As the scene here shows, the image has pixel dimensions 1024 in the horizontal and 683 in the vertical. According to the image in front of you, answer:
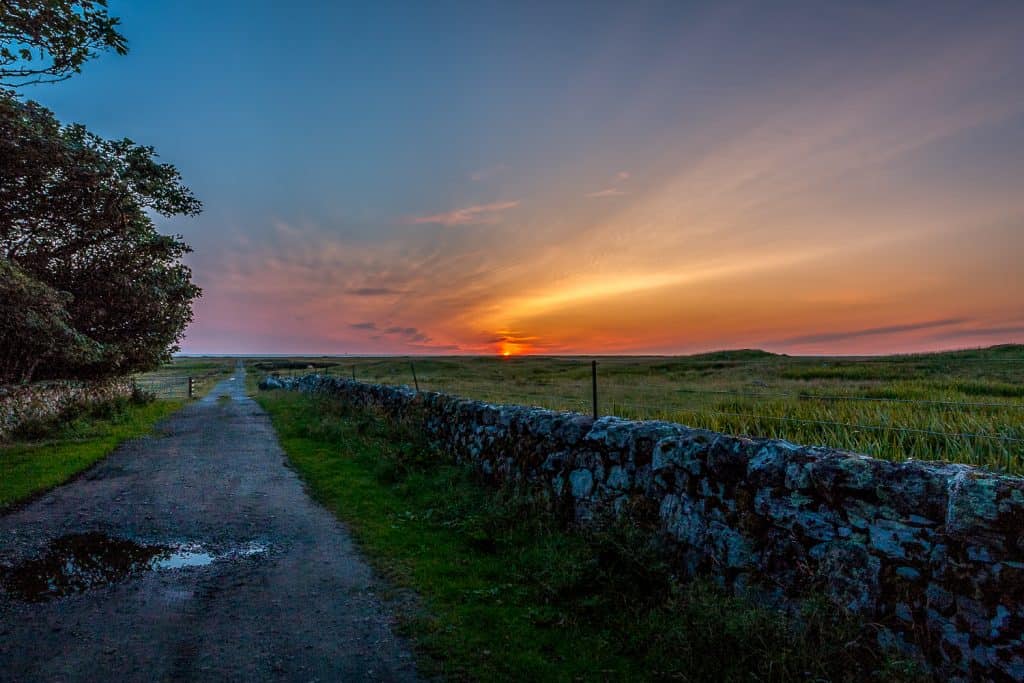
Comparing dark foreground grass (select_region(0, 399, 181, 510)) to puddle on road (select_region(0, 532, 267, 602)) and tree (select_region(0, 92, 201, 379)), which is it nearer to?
tree (select_region(0, 92, 201, 379))

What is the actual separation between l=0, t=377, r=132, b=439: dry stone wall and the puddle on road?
12118 mm

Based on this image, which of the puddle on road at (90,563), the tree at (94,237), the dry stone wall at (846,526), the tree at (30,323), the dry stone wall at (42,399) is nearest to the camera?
the dry stone wall at (846,526)

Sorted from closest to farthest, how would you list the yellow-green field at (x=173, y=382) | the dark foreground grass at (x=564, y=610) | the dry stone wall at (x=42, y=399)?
1. the dark foreground grass at (x=564, y=610)
2. the dry stone wall at (x=42, y=399)
3. the yellow-green field at (x=173, y=382)

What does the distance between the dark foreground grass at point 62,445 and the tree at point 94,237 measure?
2.05m

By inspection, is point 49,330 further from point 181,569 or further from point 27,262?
point 181,569

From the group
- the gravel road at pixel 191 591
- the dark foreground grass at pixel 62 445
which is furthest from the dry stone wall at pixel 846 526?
the dark foreground grass at pixel 62 445

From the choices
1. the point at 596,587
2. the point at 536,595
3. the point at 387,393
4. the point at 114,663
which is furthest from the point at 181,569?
the point at 387,393

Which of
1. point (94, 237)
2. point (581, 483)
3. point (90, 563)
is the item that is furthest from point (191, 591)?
point (94, 237)

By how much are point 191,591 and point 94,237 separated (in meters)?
15.9

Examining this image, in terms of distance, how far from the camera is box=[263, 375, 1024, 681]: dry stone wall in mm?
3564

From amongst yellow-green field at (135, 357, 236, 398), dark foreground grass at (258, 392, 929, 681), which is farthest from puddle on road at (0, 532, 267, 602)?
yellow-green field at (135, 357, 236, 398)

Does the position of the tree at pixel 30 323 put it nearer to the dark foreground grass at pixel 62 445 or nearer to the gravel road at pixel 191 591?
the dark foreground grass at pixel 62 445

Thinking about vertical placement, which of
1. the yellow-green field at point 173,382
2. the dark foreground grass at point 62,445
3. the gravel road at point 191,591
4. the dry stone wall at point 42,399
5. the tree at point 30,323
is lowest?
the gravel road at point 191,591

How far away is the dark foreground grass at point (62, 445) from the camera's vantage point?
442 inches
